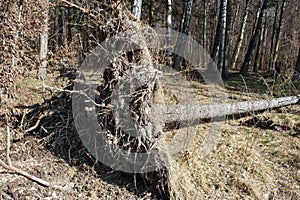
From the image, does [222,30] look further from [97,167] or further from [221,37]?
[97,167]

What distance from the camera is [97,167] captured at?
3066 mm

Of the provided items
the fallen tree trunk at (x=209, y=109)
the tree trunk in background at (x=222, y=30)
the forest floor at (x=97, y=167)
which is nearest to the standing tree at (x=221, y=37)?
the tree trunk in background at (x=222, y=30)

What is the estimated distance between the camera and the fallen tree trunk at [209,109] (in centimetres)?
322

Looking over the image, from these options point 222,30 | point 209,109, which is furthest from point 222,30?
point 209,109

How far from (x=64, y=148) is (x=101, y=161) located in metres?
0.58

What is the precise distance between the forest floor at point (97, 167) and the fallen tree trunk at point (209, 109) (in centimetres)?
53

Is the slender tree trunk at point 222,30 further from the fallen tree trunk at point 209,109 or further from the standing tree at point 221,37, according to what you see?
the fallen tree trunk at point 209,109

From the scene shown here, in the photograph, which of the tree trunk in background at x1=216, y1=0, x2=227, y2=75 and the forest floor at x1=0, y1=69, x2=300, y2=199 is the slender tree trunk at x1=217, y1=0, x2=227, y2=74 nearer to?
the tree trunk in background at x1=216, y1=0, x2=227, y2=75

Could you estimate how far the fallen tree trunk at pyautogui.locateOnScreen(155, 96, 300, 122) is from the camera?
3221 mm

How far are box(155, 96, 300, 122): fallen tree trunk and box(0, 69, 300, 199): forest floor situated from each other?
526 millimetres

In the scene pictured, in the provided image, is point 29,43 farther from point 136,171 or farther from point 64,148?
point 136,171

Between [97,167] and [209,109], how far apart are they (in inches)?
85.0

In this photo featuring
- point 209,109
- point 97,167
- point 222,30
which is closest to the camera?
point 97,167

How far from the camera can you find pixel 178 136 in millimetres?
3510
